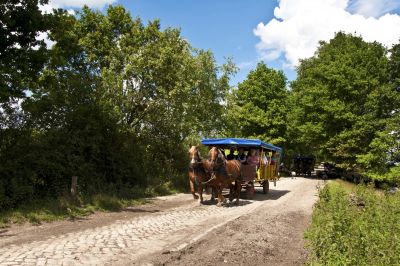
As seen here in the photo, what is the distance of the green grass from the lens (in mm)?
12430

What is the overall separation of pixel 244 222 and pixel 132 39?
1610cm

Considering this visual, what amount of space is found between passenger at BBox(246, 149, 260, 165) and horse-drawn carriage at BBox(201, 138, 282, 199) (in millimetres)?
115

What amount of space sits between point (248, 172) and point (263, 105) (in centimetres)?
3215

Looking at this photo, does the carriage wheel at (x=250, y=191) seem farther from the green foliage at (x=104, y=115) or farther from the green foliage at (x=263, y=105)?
the green foliage at (x=263, y=105)

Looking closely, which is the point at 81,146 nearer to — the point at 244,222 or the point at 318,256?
the point at 244,222

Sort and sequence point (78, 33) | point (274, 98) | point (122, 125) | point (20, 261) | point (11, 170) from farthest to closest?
point (274, 98) < point (78, 33) < point (122, 125) < point (11, 170) < point (20, 261)

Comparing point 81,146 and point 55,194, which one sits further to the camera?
point 81,146

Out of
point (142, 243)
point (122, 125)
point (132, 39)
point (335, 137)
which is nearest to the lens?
point (142, 243)

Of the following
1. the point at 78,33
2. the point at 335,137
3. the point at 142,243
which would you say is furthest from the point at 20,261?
the point at 335,137

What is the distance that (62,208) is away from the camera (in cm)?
1405

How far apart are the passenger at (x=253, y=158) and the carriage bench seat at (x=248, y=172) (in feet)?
1.85

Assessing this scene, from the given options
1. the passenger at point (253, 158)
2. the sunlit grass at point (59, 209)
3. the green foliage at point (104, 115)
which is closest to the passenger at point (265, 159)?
the passenger at point (253, 158)

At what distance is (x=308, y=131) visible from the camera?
43.8 meters

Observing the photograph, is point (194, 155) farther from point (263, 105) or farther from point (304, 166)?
point (304, 166)
